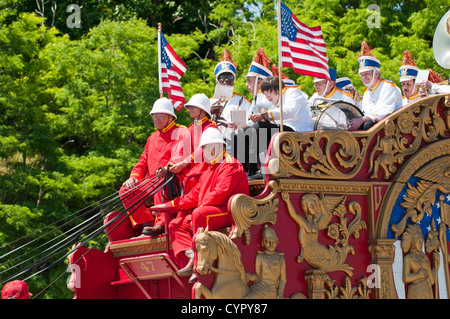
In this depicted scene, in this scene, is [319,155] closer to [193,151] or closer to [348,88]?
[193,151]

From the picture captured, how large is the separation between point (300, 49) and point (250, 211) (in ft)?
7.27

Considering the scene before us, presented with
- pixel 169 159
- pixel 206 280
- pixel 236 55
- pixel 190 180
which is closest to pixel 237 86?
pixel 236 55

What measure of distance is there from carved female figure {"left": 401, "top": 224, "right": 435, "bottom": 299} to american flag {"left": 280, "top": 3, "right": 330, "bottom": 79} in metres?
1.79

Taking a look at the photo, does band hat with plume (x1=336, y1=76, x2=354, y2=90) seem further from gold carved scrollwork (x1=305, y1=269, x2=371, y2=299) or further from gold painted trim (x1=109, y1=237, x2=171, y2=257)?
gold carved scrollwork (x1=305, y1=269, x2=371, y2=299)

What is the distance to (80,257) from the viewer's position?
380 inches

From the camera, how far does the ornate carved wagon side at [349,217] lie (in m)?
8.06

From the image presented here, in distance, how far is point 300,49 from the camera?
31.1 ft

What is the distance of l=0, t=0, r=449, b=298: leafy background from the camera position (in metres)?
17.0

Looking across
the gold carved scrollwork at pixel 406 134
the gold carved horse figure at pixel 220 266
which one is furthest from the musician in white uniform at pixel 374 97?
the gold carved horse figure at pixel 220 266

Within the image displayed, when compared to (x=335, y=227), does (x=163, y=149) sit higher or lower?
higher

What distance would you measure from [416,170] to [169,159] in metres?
2.77

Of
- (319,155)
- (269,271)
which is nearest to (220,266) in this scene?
(269,271)

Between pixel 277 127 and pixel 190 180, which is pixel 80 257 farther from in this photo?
pixel 277 127

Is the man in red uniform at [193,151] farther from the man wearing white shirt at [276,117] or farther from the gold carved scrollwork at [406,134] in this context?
the gold carved scrollwork at [406,134]
